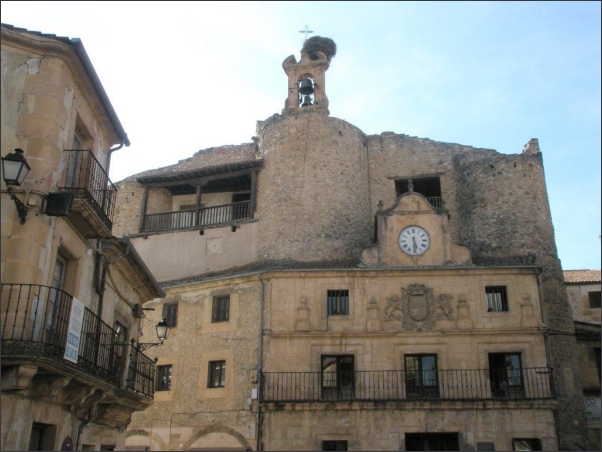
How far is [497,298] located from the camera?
24578mm

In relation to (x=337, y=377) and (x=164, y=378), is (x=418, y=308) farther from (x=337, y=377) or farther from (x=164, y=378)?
(x=164, y=378)

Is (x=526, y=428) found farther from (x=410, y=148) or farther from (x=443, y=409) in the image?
(x=410, y=148)

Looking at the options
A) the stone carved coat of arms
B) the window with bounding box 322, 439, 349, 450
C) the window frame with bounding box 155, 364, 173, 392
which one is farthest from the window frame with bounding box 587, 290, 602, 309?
A: the window frame with bounding box 155, 364, 173, 392

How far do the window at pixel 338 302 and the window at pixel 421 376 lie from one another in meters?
2.78

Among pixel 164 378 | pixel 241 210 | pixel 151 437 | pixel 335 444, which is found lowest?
pixel 335 444

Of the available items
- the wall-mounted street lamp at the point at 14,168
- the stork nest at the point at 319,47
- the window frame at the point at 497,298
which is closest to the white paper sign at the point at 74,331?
the wall-mounted street lamp at the point at 14,168

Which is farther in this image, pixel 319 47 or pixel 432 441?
pixel 319 47

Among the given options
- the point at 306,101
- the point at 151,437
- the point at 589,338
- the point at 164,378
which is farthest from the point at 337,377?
the point at 306,101

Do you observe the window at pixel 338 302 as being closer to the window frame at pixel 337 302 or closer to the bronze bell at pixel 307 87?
the window frame at pixel 337 302

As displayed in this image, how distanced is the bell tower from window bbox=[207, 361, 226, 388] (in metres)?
14.3

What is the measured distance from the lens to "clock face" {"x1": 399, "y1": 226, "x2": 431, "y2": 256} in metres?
25.5

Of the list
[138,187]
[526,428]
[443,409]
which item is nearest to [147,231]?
[138,187]

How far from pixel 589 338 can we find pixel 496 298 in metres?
8.91

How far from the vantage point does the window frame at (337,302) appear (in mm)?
24578
